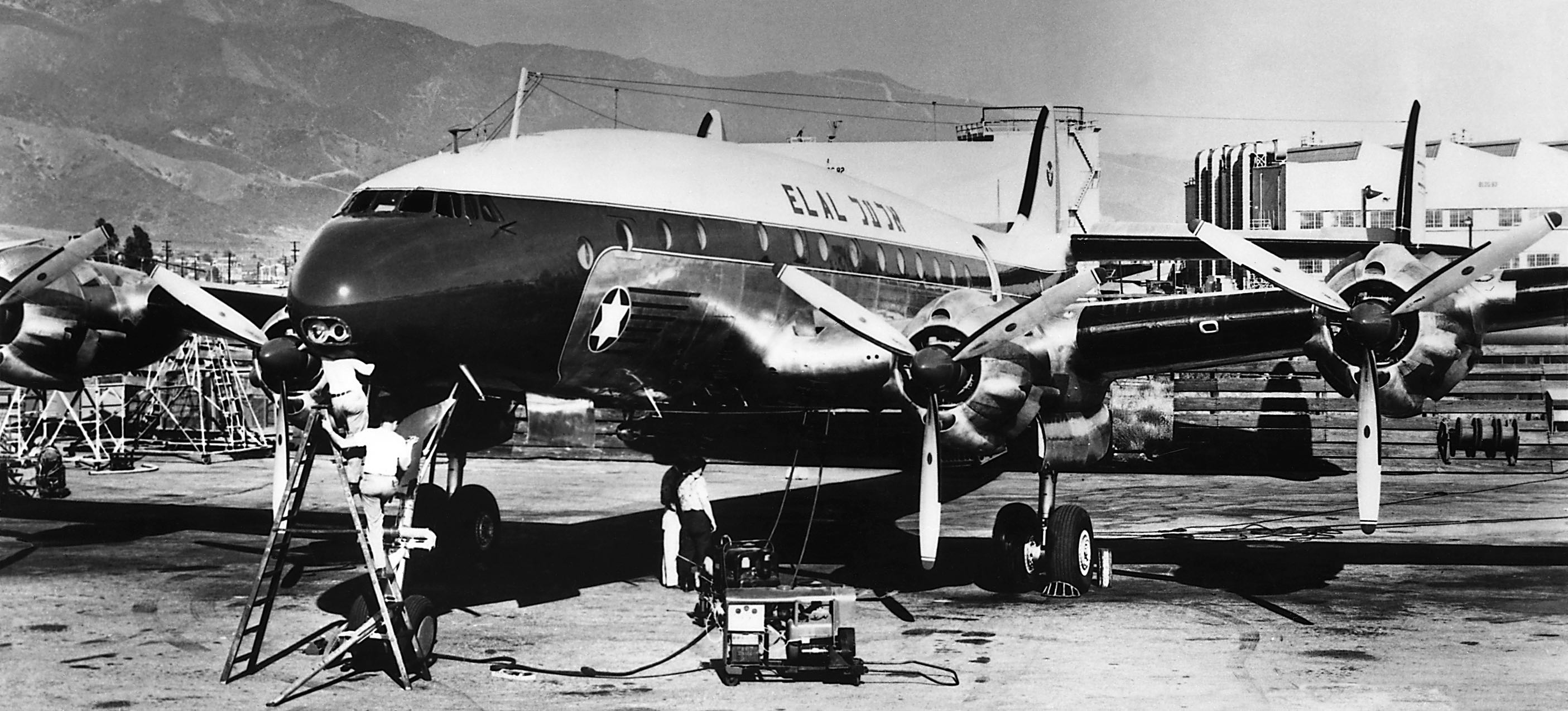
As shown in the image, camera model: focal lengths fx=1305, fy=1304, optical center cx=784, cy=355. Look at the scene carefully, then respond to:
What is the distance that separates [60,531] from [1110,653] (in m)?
14.4

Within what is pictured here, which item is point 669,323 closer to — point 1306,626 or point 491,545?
point 491,545

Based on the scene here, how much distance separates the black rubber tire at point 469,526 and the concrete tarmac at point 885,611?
40 centimetres

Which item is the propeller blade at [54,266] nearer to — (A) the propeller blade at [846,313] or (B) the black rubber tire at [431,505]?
(B) the black rubber tire at [431,505]

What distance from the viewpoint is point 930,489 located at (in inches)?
505

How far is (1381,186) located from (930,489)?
5484 cm

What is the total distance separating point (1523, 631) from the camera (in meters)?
11.6

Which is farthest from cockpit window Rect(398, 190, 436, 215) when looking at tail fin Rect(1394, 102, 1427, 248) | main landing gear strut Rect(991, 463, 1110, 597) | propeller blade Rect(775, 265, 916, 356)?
tail fin Rect(1394, 102, 1427, 248)

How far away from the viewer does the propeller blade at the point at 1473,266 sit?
39.8 feet

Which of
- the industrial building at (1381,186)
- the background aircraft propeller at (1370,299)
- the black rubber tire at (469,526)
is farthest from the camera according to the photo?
the industrial building at (1381,186)

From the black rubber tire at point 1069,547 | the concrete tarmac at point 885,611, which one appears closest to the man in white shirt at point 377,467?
the concrete tarmac at point 885,611

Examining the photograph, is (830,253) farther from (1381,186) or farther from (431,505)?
(1381,186)

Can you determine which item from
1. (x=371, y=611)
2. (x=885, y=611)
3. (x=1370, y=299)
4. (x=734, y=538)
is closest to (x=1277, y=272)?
(x=1370, y=299)

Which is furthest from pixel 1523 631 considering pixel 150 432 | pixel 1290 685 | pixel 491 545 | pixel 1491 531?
pixel 150 432

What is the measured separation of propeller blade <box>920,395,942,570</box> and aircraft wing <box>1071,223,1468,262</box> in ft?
20.5
